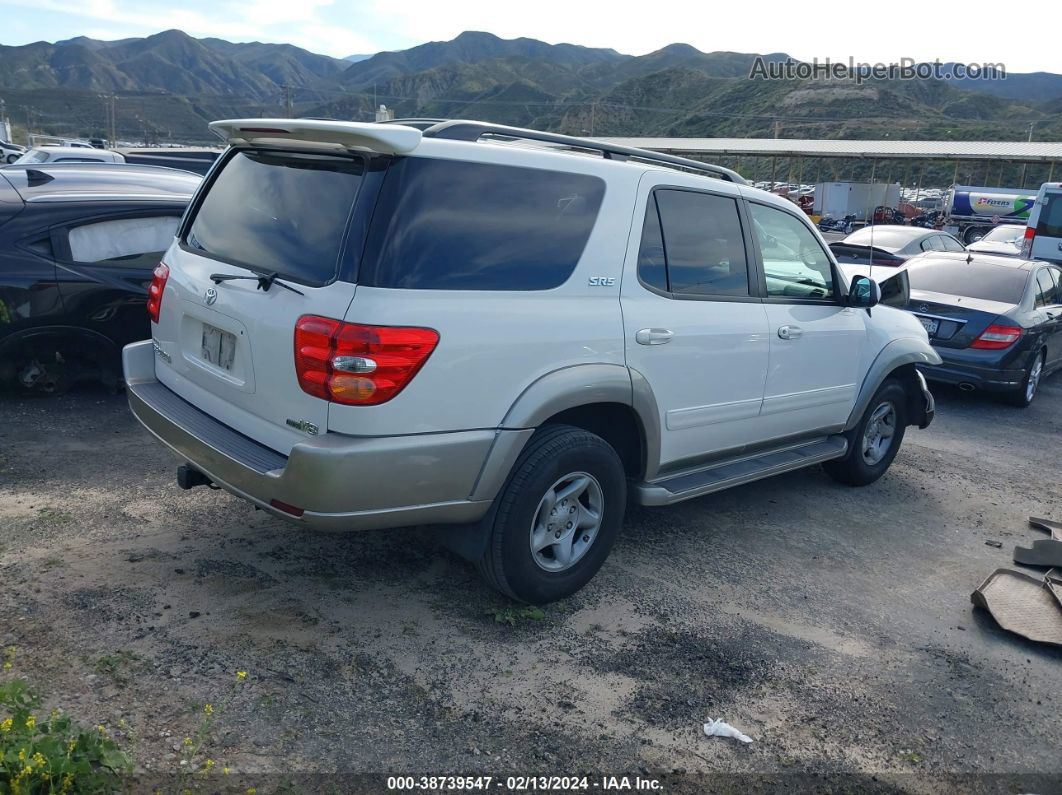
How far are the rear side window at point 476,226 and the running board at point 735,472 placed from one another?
124cm

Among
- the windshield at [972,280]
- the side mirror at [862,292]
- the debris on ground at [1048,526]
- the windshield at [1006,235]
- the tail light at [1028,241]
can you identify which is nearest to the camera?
the side mirror at [862,292]

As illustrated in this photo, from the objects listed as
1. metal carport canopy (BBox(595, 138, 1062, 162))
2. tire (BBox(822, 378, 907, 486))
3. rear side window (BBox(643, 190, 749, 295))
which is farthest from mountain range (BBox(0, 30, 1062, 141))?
rear side window (BBox(643, 190, 749, 295))

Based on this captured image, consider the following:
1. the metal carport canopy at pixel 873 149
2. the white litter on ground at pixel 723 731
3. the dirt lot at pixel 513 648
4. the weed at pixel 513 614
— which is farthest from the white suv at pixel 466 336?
the metal carport canopy at pixel 873 149

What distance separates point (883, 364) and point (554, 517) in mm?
3052

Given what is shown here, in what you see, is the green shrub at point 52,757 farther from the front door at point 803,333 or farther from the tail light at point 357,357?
the front door at point 803,333

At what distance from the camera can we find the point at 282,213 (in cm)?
344

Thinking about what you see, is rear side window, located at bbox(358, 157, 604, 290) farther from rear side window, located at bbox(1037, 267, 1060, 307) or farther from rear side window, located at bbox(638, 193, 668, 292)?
rear side window, located at bbox(1037, 267, 1060, 307)

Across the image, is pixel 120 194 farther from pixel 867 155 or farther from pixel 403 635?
pixel 867 155

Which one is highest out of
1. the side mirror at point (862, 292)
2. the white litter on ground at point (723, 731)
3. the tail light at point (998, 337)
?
the side mirror at point (862, 292)

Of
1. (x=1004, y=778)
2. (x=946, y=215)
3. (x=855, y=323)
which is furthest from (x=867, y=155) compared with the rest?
(x=1004, y=778)

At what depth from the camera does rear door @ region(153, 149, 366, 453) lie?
3.15 m

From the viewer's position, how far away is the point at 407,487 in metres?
3.16

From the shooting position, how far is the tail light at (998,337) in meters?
8.51

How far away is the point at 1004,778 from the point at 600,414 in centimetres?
214
